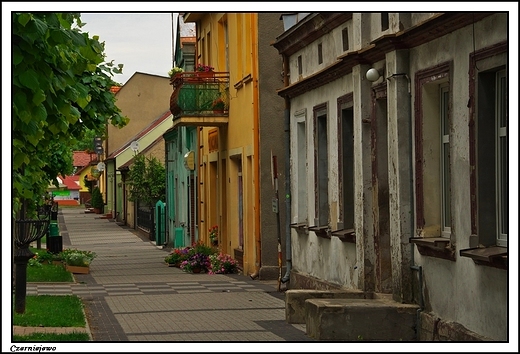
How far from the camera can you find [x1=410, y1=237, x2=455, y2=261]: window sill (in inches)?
482

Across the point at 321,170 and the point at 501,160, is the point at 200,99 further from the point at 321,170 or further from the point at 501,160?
the point at 501,160

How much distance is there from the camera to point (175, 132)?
42.9 metres

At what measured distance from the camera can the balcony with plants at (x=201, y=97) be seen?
27438 millimetres

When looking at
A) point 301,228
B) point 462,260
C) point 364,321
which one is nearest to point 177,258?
point 301,228

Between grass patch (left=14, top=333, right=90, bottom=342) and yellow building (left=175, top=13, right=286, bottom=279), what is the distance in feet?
28.0

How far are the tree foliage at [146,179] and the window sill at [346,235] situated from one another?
33.1m

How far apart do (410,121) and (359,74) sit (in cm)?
231

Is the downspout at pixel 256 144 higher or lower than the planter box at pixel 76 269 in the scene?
higher

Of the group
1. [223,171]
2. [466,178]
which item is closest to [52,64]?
[466,178]

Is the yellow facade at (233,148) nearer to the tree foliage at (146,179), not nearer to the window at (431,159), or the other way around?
the window at (431,159)

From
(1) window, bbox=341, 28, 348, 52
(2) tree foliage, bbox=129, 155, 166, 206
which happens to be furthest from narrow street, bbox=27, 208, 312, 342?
(2) tree foliage, bbox=129, 155, 166, 206

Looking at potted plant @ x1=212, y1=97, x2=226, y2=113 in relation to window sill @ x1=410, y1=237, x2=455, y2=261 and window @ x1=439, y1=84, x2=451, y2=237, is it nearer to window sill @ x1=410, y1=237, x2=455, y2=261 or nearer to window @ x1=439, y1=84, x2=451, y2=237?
window sill @ x1=410, y1=237, x2=455, y2=261

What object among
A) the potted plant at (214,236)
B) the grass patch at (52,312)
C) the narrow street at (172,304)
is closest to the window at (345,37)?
the narrow street at (172,304)

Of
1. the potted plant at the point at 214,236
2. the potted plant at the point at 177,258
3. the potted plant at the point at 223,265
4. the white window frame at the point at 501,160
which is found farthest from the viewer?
the potted plant at the point at 214,236
